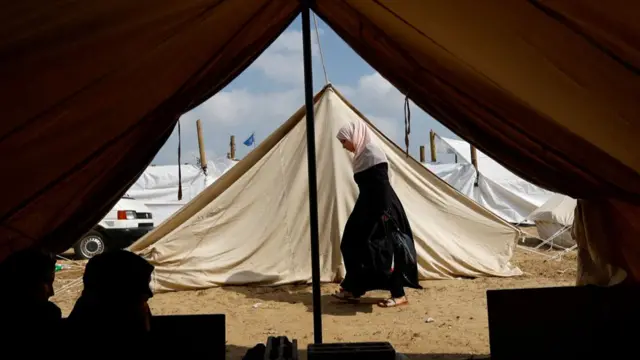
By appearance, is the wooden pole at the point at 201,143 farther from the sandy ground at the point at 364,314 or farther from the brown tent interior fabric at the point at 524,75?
the brown tent interior fabric at the point at 524,75

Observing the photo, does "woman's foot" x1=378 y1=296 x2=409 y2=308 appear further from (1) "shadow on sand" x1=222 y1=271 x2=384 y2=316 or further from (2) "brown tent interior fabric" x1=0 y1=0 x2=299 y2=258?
(2) "brown tent interior fabric" x1=0 y1=0 x2=299 y2=258

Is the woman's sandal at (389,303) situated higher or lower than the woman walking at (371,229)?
lower

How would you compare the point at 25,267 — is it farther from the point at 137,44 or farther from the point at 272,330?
the point at 272,330

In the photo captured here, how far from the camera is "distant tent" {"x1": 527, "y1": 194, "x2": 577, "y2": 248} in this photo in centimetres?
942

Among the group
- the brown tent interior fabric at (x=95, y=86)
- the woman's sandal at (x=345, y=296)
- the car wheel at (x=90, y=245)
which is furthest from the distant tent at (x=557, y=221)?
the brown tent interior fabric at (x=95, y=86)

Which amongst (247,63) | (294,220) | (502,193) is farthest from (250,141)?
(247,63)

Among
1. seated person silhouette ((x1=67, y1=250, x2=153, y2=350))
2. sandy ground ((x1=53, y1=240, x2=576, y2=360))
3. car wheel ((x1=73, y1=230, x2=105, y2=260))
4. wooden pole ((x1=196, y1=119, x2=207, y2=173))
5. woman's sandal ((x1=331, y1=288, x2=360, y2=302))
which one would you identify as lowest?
sandy ground ((x1=53, y1=240, x2=576, y2=360))

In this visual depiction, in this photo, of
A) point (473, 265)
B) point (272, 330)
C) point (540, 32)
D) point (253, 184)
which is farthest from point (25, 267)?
point (473, 265)

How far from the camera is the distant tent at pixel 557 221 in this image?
9422 millimetres

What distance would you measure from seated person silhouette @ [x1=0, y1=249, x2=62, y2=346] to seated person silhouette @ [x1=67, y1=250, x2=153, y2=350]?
0.61ft

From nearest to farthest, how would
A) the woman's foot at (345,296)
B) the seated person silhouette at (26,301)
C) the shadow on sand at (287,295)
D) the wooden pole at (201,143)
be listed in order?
the seated person silhouette at (26,301) → the shadow on sand at (287,295) → the woman's foot at (345,296) → the wooden pole at (201,143)

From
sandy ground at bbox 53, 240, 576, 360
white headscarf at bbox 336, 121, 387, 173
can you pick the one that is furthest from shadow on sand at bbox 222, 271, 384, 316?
white headscarf at bbox 336, 121, 387, 173

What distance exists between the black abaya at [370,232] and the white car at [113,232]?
5603 mm

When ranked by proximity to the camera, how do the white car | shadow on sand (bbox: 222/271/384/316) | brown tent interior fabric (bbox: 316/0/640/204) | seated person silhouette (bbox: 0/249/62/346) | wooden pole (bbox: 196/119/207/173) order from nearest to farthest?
seated person silhouette (bbox: 0/249/62/346) → brown tent interior fabric (bbox: 316/0/640/204) → shadow on sand (bbox: 222/271/384/316) → the white car → wooden pole (bbox: 196/119/207/173)
